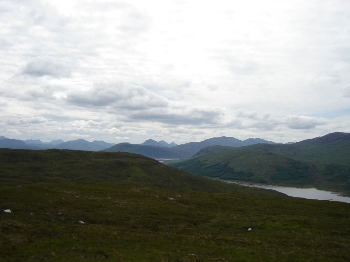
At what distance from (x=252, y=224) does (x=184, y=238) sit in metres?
18.2

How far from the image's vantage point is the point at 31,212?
42000 millimetres

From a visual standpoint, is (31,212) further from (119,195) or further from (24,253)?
(119,195)

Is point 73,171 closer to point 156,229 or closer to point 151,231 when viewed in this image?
point 156,229

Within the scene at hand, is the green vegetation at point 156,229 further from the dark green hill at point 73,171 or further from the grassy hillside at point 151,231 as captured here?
the dark green hill at point 73,171

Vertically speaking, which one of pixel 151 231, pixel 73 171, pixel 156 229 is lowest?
pixel 73 171

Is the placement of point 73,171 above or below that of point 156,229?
below

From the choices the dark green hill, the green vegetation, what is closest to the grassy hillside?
the green vegetation

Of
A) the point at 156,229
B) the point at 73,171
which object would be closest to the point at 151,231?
the point at 156,229

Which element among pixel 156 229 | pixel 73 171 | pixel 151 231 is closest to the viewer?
pixel 151 231

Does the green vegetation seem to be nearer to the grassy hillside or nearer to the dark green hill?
the grassy hillside

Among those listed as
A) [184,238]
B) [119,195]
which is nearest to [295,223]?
[184,238]

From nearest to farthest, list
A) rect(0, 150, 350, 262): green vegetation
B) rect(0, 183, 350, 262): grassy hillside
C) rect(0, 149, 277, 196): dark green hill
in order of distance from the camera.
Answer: rect(0, 183, 350, 262): grassy hillside < rect(0, 150, 350, 262): green vegetation < rect(0, 149, 277, 196): dark green hill

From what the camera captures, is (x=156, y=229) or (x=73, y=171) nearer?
(x=156, y=229)

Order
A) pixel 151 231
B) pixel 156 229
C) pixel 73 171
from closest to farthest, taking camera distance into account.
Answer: pixel 151 231, pixel 156 229, pixel 73 171
